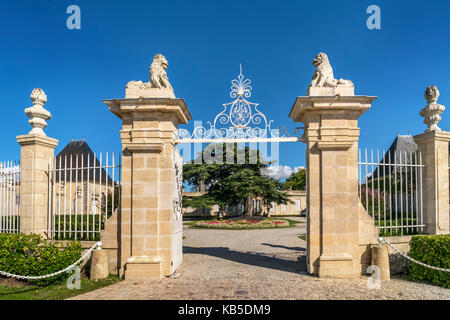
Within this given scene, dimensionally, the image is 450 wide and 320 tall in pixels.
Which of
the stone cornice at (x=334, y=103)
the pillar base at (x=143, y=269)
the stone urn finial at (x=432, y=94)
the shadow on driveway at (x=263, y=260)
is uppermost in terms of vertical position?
the stone urn finial at (x=432, y=94)

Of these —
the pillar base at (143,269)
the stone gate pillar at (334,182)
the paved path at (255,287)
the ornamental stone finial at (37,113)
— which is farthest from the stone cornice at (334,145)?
the ornamental stone finial at (37,113)

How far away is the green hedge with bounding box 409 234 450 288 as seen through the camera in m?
5.43

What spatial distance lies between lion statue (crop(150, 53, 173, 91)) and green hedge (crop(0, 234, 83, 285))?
350 cm

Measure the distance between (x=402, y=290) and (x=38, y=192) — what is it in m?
7.20

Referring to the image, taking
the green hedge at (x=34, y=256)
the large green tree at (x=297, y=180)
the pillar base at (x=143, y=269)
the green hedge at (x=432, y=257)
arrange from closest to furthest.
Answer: the green hedge at (x=432, y=257) < the green hedge at (x=34, y=256) < the pillar base at (x=143, y=269) < the large green tree at (x=297, y=180)

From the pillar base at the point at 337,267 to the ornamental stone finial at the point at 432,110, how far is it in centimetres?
349

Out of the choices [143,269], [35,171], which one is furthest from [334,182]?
[35,171]

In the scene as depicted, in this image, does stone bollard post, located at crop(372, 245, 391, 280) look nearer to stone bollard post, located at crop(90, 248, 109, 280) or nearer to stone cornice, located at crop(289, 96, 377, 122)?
stone cornice, located at crop(289, 96, 377, 122)

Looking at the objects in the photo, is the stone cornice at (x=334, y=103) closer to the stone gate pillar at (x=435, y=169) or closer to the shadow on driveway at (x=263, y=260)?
the stone gate pillar at (x=435, y=169)

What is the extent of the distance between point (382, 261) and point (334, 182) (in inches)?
64.4

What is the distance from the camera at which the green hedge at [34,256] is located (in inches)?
218

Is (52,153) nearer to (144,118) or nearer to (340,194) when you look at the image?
(144,118)

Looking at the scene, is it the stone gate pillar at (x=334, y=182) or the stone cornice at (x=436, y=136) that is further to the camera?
the stone cornice at (x=436, y=136)
